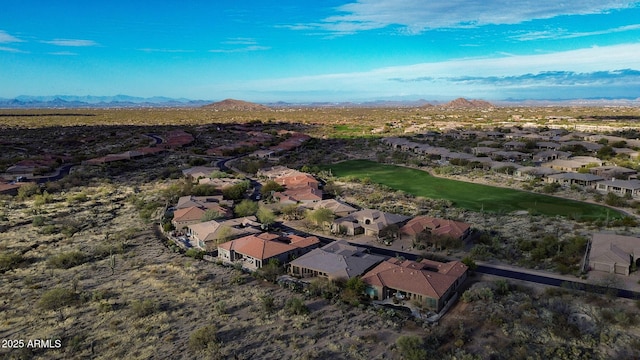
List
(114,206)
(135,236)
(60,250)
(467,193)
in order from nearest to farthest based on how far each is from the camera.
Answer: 1. (60,250)
2. (135,236)
3. (114,206)
4. (467,193)

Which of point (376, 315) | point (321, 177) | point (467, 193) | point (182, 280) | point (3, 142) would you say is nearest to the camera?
point (376, 315)

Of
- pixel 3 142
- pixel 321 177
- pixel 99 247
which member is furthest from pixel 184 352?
pixel 3 142

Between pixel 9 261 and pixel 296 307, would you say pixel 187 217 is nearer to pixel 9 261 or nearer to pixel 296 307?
pixel 9 261

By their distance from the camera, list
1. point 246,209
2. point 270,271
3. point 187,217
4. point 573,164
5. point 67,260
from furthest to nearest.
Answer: point 573,164
point 246,209
point 187,217
point 67,260
point 270,271

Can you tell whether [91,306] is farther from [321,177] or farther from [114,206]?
[321,177]

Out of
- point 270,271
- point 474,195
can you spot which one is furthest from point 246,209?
point 474,195

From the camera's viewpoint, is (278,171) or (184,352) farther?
(278,171)

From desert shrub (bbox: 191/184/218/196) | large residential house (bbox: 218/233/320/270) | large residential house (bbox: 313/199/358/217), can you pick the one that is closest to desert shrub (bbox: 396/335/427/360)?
large residential house (bbox: 218/233/320/270)
